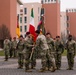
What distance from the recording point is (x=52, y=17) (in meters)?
127

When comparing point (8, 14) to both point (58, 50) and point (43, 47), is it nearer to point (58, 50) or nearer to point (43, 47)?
point (58, 50)

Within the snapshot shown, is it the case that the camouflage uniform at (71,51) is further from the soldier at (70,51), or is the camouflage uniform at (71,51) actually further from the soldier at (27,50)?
the soldier at (27,50)

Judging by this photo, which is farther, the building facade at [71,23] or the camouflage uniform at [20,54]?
the building facade at [71,23]

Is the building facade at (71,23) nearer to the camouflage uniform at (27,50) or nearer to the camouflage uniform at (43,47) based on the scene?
the camouflage uniform at (27,50)

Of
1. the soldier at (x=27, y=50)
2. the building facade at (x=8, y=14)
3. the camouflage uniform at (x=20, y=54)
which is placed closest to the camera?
the soldier at (x=27, y=50)

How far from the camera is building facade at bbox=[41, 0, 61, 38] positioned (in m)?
126

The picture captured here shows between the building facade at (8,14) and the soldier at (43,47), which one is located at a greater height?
the building facade at (8,14)

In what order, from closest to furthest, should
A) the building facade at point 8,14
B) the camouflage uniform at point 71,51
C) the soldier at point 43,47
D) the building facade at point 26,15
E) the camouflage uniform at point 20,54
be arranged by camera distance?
the soldier at point 43,47
the camouflage uniform at point 71,51
the camouflage uniform at point 20,54
the building facade at point 8,14
the building facade at point 26,15

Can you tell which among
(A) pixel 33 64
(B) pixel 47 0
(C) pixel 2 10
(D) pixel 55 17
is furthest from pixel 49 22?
(A) pixel 33 64

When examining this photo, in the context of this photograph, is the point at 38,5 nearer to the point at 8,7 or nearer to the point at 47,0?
the point at 47,0

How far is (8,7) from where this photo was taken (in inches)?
3273

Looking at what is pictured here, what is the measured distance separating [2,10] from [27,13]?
1614 inches

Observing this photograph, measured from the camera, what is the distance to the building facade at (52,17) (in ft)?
414

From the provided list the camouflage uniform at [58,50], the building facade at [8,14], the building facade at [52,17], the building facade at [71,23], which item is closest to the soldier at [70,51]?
the camouflage uniform at [58,50]
